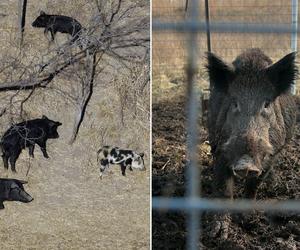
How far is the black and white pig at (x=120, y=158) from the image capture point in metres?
4.85

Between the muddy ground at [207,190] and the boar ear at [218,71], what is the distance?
33 cm

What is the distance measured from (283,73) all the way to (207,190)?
1.75 ft

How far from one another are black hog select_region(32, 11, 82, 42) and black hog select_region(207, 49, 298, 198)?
3.01 meters

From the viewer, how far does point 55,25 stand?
5.00 m

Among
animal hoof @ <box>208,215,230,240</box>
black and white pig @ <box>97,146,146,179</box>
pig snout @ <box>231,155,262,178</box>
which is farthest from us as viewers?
black and white pig @ <box>97,146,146,179</box>

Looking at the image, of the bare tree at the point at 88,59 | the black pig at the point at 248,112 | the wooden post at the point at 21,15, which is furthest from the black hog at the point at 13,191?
the black pig at the point at 248,112

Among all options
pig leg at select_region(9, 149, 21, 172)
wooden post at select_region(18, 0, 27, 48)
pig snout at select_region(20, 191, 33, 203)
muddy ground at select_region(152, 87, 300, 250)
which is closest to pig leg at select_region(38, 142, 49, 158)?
pig leg at select_region(9, 149, 21, 172)

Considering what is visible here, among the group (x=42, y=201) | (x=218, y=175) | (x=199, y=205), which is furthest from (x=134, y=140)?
(x=199, y=205)

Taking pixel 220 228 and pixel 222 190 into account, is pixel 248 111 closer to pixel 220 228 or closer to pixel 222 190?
pixel 222 190

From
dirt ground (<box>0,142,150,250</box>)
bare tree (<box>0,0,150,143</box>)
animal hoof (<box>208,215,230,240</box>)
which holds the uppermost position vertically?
bare tree (<box>0,0,150,143</box>)

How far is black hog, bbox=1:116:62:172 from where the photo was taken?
4.78 metres

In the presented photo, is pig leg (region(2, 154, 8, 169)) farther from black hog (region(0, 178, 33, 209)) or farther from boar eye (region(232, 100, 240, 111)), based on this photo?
boar eye (region(232, 100, 240, 111))

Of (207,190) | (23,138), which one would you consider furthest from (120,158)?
(207,190)

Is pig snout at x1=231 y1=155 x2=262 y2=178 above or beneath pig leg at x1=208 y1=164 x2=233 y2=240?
above
